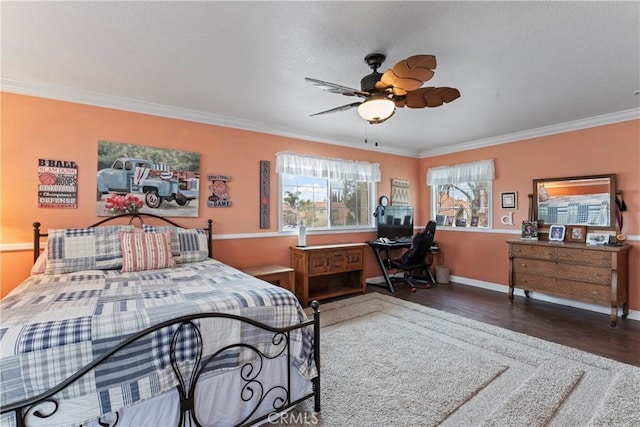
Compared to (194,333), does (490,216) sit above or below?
above

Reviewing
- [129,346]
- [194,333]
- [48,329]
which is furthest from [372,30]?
[48,329]

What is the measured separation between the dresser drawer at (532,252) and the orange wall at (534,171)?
606mm

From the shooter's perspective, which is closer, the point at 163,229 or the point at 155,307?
the point at 155,307

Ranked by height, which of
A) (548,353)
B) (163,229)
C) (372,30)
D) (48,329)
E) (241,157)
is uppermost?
(372,30)

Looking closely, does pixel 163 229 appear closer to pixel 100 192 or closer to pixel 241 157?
pixel 100 192

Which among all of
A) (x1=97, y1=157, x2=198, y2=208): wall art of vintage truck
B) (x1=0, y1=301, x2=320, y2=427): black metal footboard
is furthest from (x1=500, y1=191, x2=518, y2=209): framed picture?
(x1=97, y1=157, x2=198, y2=208): wall art of vintage truck

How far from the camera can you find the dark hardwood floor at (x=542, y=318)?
2.91 metres

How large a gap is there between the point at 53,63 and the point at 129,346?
2.54 meters

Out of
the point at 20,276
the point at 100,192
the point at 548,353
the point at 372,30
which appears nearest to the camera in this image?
the point at 372,30

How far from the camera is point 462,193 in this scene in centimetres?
553

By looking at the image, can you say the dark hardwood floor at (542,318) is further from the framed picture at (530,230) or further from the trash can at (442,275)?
the framed picture at (530,230)

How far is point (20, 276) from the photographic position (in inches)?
114

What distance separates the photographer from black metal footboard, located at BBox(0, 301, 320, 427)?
4.09 feet

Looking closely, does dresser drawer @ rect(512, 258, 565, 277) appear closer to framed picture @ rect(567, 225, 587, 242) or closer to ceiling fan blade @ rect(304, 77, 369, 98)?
framed picture @ rect(567, 225, 587, 242)
